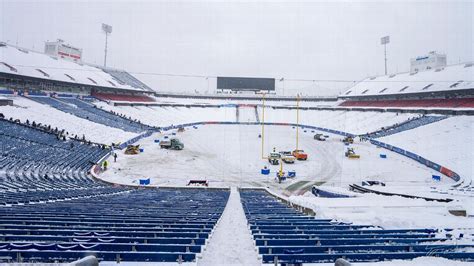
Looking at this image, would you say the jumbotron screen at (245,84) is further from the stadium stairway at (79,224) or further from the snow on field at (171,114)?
the stadium stairway at (79,224)

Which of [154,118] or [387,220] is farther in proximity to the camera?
[154,118]

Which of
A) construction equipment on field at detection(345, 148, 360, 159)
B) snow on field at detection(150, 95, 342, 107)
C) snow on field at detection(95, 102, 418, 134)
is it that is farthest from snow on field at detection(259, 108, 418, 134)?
construction equipment on field at detection(345, 148, 360, 159)

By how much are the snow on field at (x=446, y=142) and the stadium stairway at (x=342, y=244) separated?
78.7 ft

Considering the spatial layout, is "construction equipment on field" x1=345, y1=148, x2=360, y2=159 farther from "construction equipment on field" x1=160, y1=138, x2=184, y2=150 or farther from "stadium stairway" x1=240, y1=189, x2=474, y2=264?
"stadium stairway" x1=240, y1=189, x2=474, y2=264

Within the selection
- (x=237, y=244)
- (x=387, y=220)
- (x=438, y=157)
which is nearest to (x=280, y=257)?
(x=237, y=244)

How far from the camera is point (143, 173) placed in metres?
27.4

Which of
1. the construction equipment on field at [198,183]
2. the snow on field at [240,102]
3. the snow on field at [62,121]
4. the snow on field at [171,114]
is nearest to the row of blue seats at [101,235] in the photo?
the construction equipment on field at [198,183]

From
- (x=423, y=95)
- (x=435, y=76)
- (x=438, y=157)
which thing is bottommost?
(x=438, y=157)

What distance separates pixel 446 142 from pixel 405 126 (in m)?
11.4

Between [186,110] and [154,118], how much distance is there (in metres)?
12.7

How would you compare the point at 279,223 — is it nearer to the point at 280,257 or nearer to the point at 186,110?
the point at 280,257

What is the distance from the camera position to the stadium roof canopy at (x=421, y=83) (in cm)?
5459

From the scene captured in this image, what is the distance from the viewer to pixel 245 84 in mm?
81375

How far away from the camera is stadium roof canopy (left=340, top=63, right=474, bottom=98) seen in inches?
2149
